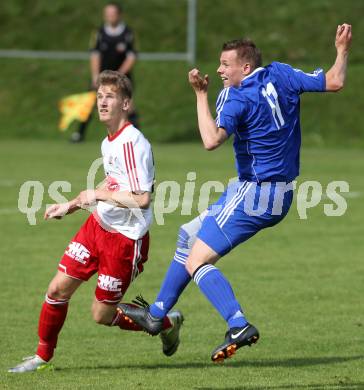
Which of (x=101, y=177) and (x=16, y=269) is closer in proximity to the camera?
(x=16, y=269)

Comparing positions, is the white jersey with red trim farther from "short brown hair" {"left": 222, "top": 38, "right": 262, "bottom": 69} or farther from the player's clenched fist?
"short brown hair" {"left": 222, "top": 38, "right": 262, "bottom": 69}

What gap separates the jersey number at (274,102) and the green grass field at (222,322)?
169cm

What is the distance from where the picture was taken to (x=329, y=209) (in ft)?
51.4

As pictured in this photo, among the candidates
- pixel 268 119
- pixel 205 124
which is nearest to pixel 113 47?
pixel 268 119

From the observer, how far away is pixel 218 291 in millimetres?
7191

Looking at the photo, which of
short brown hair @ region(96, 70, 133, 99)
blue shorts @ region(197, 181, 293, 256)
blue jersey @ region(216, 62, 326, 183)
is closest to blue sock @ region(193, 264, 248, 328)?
blue shorts @ region(197, 181, 293, 256)

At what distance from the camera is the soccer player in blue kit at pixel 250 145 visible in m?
7.22

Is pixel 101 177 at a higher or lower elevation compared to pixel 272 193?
lower

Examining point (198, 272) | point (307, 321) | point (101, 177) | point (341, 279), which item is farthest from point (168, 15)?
point (198, 272)

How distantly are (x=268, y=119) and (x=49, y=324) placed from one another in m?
2.03

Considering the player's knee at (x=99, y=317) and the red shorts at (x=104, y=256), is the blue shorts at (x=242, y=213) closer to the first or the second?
the red shorts at (x=104, y=256)

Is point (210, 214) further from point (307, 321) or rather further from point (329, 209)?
point (329, 209)

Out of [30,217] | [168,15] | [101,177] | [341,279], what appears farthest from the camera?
[168,15]

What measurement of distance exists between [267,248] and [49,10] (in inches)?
727
